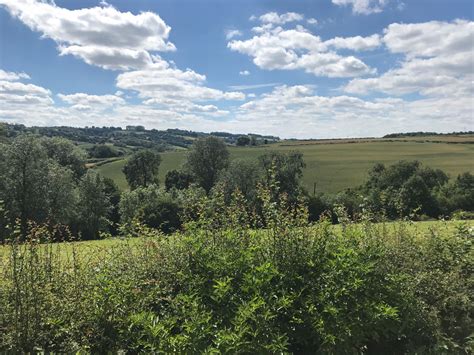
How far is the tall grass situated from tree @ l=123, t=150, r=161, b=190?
68642 millimetres

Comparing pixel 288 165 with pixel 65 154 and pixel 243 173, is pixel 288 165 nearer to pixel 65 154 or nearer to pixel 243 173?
pixel 243 173

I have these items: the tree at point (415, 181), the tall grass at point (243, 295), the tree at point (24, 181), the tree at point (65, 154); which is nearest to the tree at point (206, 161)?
the tree at point (65, 154)

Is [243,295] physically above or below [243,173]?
above

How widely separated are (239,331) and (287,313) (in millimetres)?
786

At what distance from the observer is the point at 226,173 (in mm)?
57469

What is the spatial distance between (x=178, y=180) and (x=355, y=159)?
42944 mm

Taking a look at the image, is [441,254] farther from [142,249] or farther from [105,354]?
[105,354]

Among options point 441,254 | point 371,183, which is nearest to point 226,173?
point 371,183

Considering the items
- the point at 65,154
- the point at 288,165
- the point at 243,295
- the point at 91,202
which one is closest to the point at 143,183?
the point at 65,154

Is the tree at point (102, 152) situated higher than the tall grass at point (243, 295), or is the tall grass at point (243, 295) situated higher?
the tall grass at point (243, 295)

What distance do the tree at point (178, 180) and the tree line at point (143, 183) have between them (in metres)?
0.18

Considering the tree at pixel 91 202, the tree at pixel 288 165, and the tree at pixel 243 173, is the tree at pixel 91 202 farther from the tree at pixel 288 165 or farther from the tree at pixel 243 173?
the tree at pixel 288 165

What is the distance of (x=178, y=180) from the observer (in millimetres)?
72875

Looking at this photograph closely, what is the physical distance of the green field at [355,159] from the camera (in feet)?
241
